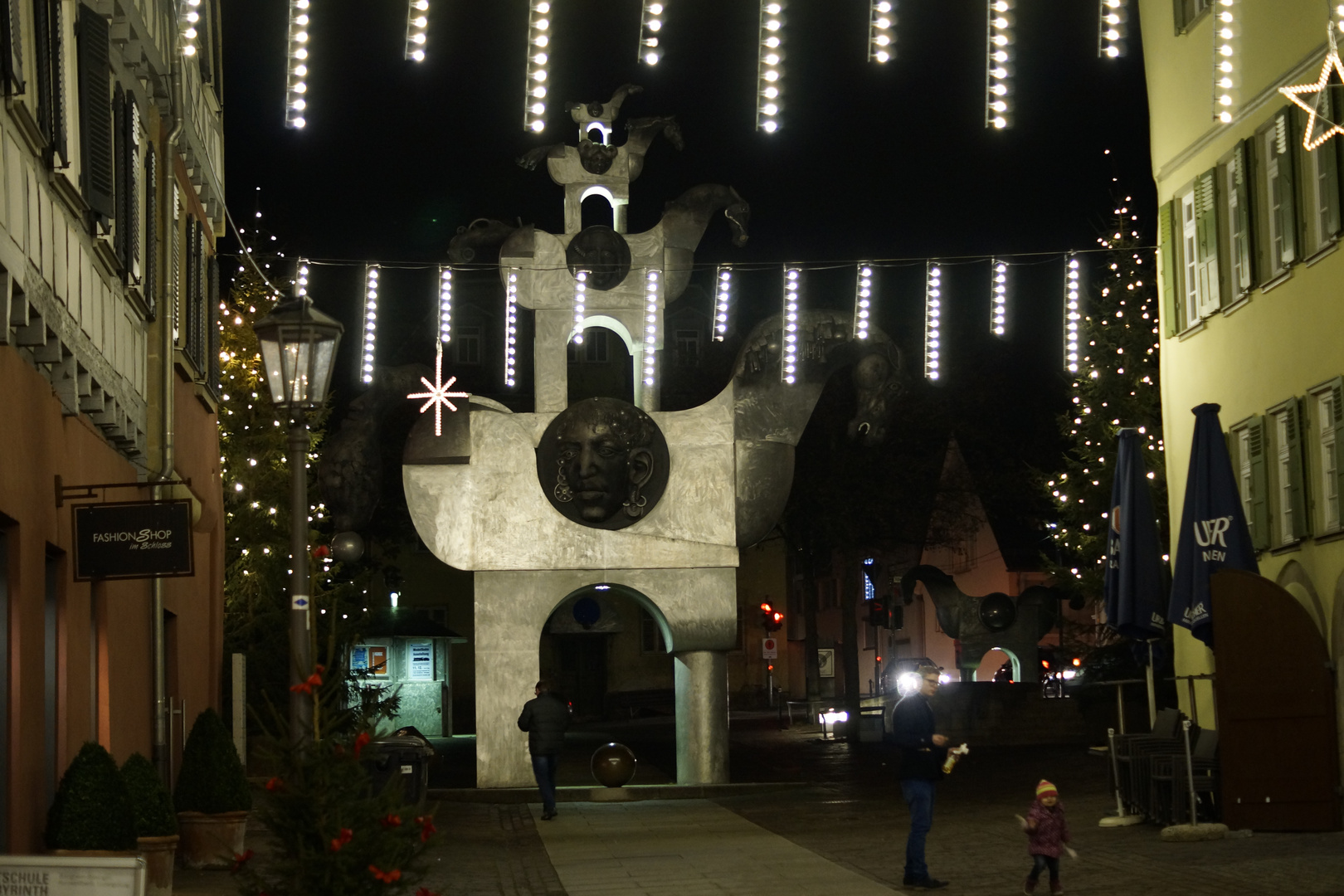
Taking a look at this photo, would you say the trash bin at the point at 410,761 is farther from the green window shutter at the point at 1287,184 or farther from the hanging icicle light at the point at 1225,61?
the hanging icicle light at the point at 1225,61

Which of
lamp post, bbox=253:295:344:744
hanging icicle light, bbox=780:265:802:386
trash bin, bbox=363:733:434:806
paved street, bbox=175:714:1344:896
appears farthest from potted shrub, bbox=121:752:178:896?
hanging icicle light, bbox=780:265:802:386

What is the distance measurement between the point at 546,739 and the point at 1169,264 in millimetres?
9666

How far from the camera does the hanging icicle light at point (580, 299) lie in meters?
26.0

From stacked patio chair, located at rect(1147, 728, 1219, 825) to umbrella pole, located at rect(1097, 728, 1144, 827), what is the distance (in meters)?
0.41

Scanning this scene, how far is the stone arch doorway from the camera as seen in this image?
64000 mm

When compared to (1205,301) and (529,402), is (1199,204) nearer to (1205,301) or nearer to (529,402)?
(1205,301)

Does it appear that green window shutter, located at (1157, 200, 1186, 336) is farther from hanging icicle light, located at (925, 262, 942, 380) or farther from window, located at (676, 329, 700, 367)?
window, located at (676, 329, 700, 367)

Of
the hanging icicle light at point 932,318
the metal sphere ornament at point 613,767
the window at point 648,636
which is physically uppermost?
the hanging icicle light at point 932,318

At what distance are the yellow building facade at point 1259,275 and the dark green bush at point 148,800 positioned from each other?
412 inches

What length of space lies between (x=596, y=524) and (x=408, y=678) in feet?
88.6

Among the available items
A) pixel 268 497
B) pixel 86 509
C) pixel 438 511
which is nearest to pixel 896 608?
pixel 268 497

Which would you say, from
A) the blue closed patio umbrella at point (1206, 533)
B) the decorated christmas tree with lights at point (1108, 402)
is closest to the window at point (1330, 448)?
the blue closed patio umbrella at point (1206, 533)

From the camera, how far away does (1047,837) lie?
12.9 meters

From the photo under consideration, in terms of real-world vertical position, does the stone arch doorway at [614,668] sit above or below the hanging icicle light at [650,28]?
below
